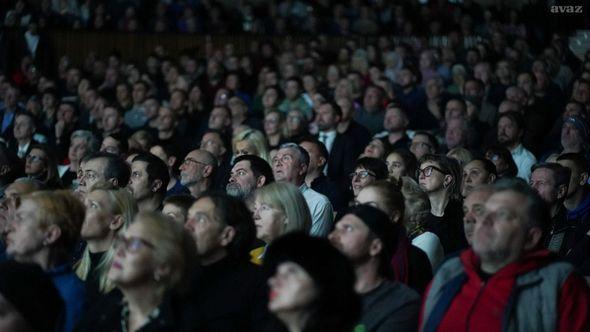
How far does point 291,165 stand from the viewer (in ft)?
23.4

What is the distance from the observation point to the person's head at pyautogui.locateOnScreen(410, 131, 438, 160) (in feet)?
27.8

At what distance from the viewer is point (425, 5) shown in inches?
677

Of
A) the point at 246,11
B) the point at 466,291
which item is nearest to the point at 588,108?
the point at 466,291

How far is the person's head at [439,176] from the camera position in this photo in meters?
6.73

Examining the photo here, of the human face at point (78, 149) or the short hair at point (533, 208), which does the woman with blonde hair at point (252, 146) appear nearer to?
the human face at point (78, 149)

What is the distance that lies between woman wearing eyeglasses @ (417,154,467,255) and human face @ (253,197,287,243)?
1.45 meters

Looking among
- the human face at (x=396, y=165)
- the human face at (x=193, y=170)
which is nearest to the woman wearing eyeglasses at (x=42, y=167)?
the human face at (x=193, y=170)

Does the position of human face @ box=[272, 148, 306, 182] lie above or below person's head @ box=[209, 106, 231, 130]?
below

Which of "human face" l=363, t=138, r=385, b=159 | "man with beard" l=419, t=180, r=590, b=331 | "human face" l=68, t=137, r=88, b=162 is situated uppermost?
"human face" l=68, t=137, r=88, b=162

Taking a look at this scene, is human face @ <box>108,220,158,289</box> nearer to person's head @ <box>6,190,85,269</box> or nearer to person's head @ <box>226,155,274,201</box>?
person's head @ <box>6,190,85,269</box>

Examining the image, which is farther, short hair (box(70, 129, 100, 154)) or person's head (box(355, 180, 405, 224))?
short hair (box(70, 129, 100, 154))

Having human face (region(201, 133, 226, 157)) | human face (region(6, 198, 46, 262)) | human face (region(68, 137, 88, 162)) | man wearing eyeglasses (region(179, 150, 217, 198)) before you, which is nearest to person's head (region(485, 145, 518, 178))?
man wearing eyeglasses (region(179, 150, 217, 198))

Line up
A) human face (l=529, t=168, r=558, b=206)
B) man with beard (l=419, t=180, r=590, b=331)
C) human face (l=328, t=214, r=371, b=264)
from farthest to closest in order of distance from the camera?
human face (l=529, t=168, r=558, b=206), human face (l=328, t=214, r=371, b=264), man with beard (l=419, t=180, r=590, b=331)

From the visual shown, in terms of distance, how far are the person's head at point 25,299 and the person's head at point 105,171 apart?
2.66 meters
